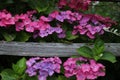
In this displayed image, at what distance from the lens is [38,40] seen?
3.08 meters

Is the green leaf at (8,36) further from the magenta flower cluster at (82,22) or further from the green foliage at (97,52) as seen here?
the green foliage at (97,52)

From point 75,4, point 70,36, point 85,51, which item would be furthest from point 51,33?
point 75,4

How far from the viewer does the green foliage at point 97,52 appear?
2852 mm

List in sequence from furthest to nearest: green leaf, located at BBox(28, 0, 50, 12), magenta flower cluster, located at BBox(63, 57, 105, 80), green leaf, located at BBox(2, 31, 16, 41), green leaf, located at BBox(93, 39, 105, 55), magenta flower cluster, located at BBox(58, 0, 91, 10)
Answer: magenta flower cluster, located at BBox(58, 0, 91, 10) → green leaf, located at BBox(28, 0, 50, 12) → green leaf, located at BBox(2, 31, 16, 41) → green leaf, located at BBox(93, 39, 105, 55) → magenta flower cluster, located at BBox(63, 57, 105, 80)

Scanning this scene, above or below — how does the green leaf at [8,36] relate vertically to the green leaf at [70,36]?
above

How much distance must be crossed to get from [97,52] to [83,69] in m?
0.19

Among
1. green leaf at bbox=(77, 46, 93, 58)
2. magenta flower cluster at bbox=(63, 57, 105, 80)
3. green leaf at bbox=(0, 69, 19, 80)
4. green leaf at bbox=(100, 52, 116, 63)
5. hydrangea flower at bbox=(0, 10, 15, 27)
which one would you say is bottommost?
green leaf at bbox=(0, 69, 19, 80)

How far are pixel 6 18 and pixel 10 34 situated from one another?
14 centimetres

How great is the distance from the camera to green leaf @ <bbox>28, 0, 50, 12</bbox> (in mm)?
3240

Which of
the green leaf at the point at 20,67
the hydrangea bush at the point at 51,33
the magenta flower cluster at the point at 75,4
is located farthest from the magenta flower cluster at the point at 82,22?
the green leaf at the point at 20,67

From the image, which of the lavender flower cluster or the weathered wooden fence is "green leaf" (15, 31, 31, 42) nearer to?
the weathered wooden fence

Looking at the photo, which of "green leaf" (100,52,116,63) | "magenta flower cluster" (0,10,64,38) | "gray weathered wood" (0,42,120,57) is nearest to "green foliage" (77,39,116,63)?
"green leaf" (100,52,116,63)

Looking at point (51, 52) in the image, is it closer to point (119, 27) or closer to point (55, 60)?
point (55, 60)

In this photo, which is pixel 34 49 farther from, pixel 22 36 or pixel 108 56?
pixel 108 56
